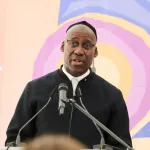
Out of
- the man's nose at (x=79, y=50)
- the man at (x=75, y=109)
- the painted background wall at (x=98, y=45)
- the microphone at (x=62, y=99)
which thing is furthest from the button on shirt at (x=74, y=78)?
the painted background wall at (x=98, y=45)

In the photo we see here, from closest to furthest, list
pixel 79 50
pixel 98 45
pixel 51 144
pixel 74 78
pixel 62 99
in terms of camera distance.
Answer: pixel 51 144, pixel 62 99, pixel 79 50, pixel 74 78, pixel 98 45

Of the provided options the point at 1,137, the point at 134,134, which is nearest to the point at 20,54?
the point at 1,137

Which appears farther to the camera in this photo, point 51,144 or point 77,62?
point 77,62

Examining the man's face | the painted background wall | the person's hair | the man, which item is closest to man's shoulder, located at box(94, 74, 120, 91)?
the man

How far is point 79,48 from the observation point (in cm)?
165

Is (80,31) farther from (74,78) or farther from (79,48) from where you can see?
(74,78)

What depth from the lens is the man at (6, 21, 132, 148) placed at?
1622 mm

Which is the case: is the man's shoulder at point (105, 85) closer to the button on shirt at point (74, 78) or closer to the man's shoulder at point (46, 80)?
the button on shirt at point (74, 78)

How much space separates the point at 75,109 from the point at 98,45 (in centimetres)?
121

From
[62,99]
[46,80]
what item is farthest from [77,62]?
[62,99]

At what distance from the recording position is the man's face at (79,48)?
1.66 metres

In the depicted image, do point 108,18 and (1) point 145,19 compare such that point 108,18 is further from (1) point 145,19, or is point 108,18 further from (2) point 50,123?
(2) point 50,123

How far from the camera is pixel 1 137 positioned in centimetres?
289

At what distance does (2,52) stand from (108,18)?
0.86 metres
